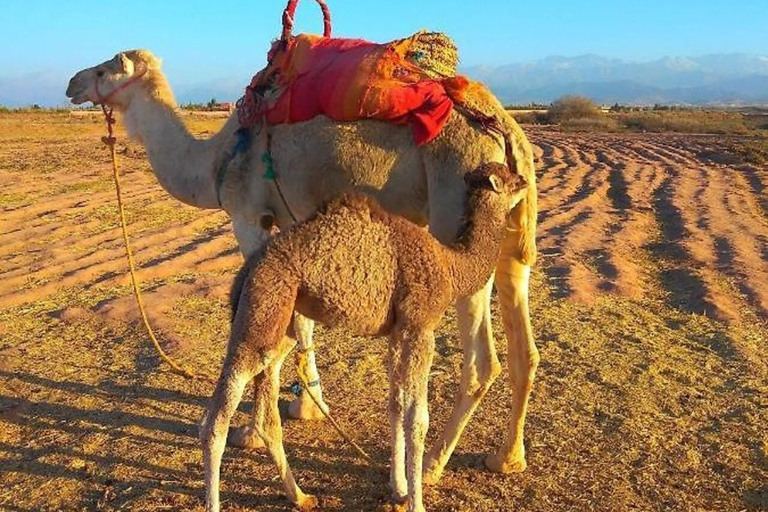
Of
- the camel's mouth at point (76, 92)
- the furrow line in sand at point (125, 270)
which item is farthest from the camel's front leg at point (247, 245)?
the furrow line in sand at point (125, 270)

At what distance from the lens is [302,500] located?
4371 mm

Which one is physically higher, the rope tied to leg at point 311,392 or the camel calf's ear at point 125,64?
the camel calf's ear at point 125,64

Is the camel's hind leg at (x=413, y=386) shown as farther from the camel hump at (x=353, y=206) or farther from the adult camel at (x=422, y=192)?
the adult camel at (x=422, y=192)

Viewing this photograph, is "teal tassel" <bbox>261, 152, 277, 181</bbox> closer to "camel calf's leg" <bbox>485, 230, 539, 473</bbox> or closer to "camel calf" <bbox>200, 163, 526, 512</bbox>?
"camel calf" <bbox>200, 163, 526, 512</bbox>

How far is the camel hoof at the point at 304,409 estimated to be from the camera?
5590 mm

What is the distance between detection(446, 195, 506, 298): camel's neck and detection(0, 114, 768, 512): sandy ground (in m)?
1.41

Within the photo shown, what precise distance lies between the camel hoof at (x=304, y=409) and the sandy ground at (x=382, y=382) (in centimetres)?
7

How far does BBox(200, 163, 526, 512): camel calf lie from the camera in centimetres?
355

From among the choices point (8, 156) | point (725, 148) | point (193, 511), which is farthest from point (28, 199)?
point (725, 148)

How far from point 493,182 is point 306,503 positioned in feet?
6.89

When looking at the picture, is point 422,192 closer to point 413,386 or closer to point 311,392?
point 413,386

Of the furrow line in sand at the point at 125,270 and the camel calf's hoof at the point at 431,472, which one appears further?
the furrow line in sand at the point at 125,270

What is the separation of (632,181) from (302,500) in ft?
53.1

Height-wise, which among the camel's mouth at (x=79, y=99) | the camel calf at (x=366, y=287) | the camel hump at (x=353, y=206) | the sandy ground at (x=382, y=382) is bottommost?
the sandy ground at (x=382, y=382)
